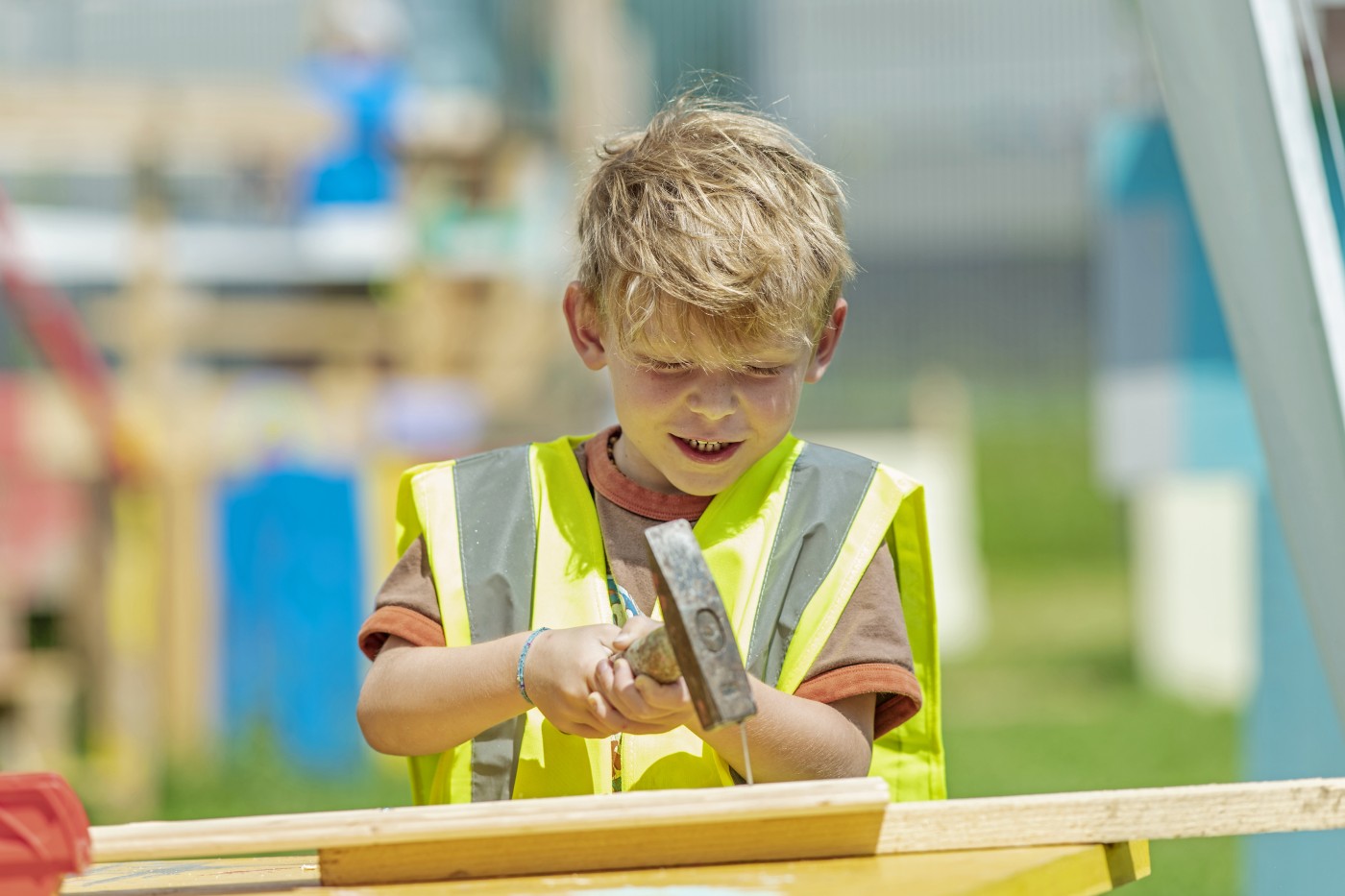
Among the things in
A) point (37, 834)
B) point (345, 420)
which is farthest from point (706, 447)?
point (345, 420)

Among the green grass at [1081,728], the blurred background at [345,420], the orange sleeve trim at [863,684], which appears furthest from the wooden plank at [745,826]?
the green grass at [1081,728]

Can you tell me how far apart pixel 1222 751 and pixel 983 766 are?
0.98m

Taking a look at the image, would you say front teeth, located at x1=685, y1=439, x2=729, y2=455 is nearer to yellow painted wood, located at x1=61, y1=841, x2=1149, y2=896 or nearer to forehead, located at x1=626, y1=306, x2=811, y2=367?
forehead, located at x1=626, y1=306, x2=811, y2=367

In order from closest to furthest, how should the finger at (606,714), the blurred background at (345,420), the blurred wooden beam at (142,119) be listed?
the finger at (606,714), the blurred background at (345,420), the blurred wooden beam at (142,119)

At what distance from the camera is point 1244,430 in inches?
166

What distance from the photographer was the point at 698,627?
1.57 metres

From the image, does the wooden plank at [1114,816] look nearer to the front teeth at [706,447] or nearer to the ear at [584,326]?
the front teeth at [706,447]

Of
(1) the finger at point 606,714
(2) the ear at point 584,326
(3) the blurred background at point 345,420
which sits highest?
(3) the blurred background at point 345,420

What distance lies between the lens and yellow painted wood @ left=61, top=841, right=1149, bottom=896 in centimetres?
157

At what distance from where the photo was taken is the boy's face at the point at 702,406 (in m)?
1.99

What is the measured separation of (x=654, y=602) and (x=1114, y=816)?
2.23 ft

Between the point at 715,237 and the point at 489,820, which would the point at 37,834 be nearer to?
the point at 489,820

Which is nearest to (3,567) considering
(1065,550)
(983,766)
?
(983,766)

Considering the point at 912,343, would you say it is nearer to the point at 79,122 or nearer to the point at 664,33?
the point at 664,33
